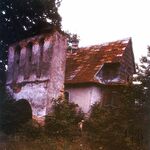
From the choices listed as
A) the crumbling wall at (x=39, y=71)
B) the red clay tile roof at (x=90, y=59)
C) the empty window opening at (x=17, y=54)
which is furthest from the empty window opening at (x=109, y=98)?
the empty window opening at (x=17, y=54)

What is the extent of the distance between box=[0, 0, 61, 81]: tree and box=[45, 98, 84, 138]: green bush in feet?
22.5

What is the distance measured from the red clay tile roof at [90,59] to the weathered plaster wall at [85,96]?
2.26ft

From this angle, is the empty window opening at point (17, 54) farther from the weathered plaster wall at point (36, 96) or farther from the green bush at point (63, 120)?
the green bush at point (63, 120)

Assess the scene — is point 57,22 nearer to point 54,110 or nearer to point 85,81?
point 85,81

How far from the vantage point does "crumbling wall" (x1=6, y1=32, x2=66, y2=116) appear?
78.5 ft

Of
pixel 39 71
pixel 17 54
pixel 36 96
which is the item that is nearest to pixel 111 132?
pixel 36 96

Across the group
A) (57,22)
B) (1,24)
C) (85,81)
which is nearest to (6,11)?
(1,24)

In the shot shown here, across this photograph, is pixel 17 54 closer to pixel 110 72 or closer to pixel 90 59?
pixel 90 59

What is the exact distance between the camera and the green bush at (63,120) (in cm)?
2223

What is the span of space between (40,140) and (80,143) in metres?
2.32

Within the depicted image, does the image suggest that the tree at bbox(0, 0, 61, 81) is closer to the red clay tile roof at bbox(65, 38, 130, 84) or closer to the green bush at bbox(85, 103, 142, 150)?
the red clay tile roof at bbox(65, 38, 130, 84)

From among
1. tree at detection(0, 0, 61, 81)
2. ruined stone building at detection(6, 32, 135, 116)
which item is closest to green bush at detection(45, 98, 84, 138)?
ruined stone building at detection(6, 32, 135, 116)

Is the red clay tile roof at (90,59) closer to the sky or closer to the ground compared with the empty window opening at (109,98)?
closer to the sky

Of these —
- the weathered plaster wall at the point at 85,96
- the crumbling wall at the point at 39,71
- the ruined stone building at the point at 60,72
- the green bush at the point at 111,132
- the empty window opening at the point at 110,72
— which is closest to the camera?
the green bush at the point at 111,132
